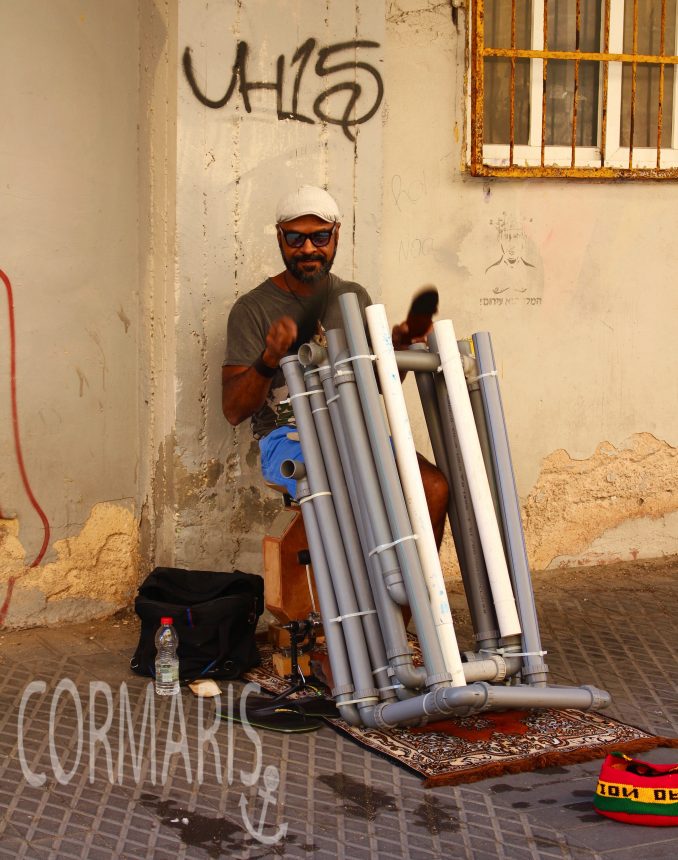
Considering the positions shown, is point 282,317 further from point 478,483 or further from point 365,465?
point 478,483

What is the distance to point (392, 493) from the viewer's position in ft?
14.2

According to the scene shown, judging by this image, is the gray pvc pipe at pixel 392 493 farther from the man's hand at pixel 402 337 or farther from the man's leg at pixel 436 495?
the man's hand at pixel 402 337

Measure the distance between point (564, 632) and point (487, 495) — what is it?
1.27 meters

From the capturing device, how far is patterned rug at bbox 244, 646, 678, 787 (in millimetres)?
3994

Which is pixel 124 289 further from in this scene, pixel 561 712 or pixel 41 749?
pixel 561 712

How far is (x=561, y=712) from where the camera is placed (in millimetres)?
4551

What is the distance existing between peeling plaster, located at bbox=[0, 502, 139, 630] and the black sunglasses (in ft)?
4.89

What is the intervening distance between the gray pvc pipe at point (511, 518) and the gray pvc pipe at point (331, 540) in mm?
602

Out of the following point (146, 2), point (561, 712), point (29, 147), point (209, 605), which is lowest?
point (561, 712)

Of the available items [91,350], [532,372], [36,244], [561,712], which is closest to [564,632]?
[561,712]

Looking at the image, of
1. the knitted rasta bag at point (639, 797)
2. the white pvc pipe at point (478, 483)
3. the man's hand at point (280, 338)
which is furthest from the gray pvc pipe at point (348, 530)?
the knitted rasta bag at point (639, 797)

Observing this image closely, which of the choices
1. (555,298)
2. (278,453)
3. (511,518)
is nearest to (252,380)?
(278,453)

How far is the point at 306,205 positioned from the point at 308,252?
197 millimetres

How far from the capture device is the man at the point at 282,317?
498 cm
